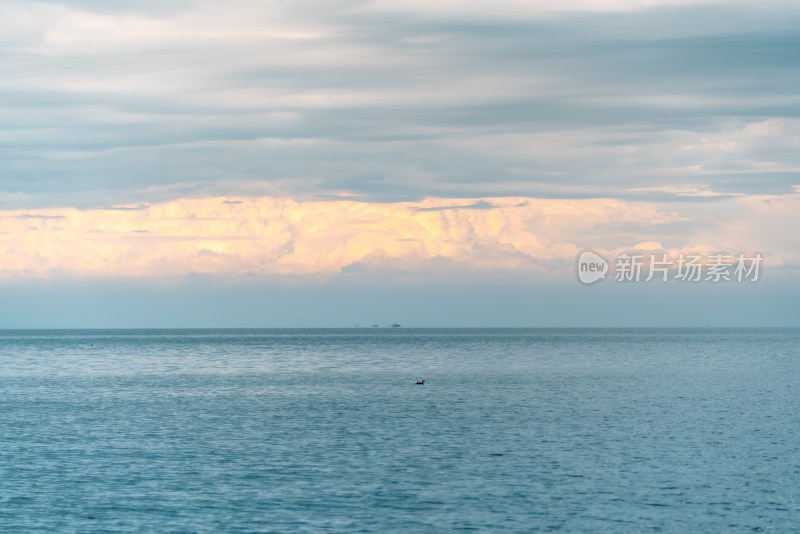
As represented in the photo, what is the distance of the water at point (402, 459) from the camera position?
38.9 meters

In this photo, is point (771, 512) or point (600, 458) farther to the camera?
point (600, 458)

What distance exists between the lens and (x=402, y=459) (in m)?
52.3

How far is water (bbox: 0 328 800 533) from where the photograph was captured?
3894 centimetres

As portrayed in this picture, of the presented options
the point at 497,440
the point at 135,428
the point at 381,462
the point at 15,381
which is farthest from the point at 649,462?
the point at 15,381

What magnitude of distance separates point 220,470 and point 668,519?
24131 millimetres

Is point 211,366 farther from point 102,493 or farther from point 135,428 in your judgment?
point 102,493

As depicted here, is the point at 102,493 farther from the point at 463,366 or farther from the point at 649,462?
the point at 463,366

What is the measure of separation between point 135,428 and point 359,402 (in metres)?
26.6

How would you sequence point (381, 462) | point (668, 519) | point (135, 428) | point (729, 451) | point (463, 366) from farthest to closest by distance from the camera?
point (463, 366) < point (135, 428) < point (729, 451) < point (381, 462) < point (668, 519)

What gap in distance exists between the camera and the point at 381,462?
51.5 meters

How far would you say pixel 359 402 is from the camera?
89812 millimetres

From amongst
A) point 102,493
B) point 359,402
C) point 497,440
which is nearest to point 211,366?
point 359,402

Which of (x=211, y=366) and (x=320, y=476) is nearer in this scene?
(x=320, y=476)

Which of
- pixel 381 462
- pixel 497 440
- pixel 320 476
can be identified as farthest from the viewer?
pixel 497 440
